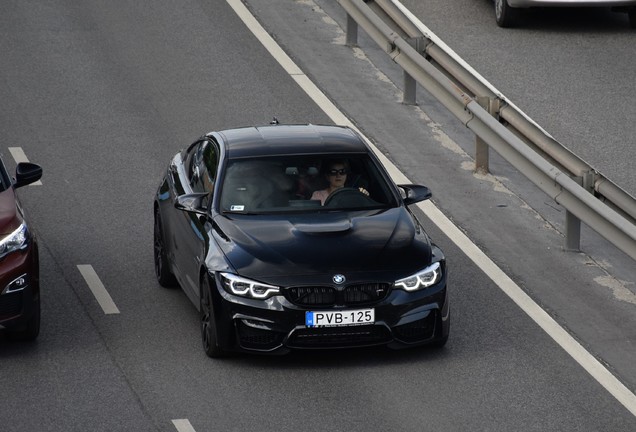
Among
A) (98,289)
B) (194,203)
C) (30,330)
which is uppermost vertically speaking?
(194,203)

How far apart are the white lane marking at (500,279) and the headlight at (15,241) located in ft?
13.4

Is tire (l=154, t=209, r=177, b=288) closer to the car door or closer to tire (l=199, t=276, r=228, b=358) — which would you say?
the car door

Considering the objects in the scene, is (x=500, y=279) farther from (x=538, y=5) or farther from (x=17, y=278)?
(x=538, y=5)

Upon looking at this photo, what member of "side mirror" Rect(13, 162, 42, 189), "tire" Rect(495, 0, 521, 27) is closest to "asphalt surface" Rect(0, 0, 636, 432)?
"side mirror" Rect(13, 162, 42, 189)

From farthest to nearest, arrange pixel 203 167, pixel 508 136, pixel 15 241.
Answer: pixel 508 136, pixel 203 167, pixel 15 241

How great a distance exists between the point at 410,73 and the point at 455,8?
482 centimetres

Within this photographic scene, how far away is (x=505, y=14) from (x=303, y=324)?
11.3 m

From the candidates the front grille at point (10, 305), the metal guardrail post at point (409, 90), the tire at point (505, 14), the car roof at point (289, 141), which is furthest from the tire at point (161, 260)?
the tire at point (505, 14)

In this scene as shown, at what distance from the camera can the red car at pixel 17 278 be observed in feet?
37.3

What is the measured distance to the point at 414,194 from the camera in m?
12.5

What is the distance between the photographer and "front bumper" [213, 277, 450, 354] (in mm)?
11016

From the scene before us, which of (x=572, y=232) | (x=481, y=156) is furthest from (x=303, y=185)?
(x=481, y=156)

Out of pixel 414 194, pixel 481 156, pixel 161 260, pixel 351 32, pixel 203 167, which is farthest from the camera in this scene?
pixel 351 32

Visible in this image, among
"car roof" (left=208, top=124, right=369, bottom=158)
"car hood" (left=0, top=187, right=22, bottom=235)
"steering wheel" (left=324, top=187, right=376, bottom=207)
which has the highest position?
"car roof" (left=208, top=124, right=369, bottom=158)
